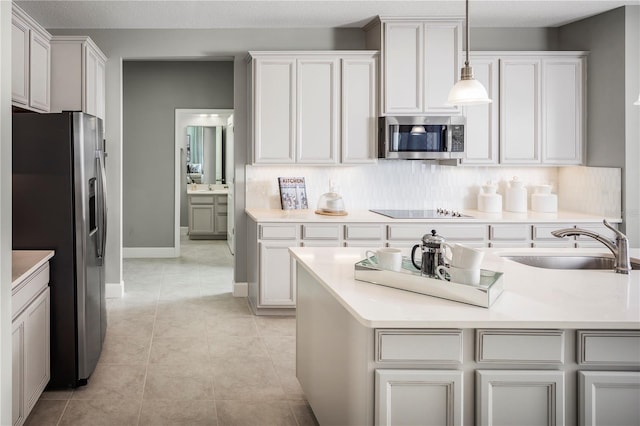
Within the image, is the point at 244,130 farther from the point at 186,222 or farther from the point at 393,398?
the point at 186,222

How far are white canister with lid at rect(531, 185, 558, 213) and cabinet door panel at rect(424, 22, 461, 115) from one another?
1.17m

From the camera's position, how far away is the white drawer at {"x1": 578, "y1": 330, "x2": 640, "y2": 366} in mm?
1856

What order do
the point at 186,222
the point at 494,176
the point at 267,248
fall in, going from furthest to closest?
the point at 186,222, the point at 494,176, the point at 267,248

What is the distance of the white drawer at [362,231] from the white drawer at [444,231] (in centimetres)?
10

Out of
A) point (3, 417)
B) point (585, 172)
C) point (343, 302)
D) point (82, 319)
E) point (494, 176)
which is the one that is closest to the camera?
point (3, 417)

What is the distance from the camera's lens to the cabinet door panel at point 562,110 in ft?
17.6

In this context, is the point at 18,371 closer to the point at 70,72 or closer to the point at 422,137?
the point at 70,72

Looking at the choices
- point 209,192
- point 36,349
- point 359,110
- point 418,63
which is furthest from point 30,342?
point 209,192

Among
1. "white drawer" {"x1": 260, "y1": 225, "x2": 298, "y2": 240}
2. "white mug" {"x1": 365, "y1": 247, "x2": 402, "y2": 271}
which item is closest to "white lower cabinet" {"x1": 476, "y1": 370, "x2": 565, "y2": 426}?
"white mug" {"x1": 365, "y1": 247, "x2": 402, "y2": 271}

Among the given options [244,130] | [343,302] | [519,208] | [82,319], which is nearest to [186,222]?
[244,130]

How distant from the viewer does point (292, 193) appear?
5566 millimetres

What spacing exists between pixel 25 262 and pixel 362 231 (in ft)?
8.97

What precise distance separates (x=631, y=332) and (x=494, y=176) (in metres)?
4.06

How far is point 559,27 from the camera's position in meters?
5.68
